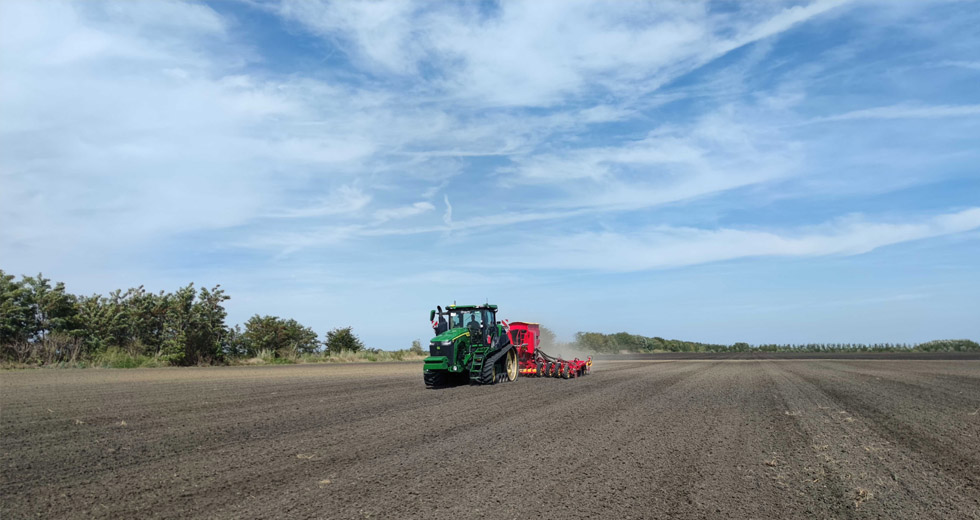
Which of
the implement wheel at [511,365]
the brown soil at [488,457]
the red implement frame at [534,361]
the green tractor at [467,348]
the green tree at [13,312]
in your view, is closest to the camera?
the brown soil at [488,457]

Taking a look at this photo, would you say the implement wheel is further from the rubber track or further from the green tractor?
the rubber track

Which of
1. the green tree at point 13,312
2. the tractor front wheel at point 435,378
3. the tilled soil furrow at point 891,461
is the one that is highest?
the green tree at point 13,312

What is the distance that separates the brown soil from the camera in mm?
5770

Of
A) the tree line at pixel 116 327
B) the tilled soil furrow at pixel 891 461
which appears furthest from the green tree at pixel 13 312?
the tilled soil furrow at pixel 891 461

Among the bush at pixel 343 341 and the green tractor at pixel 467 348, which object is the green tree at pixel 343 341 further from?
the green tractor at pixel 467 348

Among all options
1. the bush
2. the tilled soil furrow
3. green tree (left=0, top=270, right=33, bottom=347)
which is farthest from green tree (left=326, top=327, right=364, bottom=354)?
the tilled soil furrow

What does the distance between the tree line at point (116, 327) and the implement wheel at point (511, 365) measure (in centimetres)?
2198

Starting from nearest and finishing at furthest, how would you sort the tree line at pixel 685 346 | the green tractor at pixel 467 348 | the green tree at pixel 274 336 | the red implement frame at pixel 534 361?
the green tractor at pixel 467 348 < the red implement frame at pixel 534 361 < the green tree at pixel 274 336 < the tree line at pixel 685 346

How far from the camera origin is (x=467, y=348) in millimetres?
18531

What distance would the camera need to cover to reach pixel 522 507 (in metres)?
5.68

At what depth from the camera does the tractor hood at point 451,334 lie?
706 inches

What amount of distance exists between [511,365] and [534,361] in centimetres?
290

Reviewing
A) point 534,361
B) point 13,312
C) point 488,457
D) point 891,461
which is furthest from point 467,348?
point 13,312

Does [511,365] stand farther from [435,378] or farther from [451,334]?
[435,378]
